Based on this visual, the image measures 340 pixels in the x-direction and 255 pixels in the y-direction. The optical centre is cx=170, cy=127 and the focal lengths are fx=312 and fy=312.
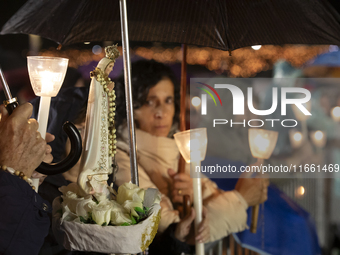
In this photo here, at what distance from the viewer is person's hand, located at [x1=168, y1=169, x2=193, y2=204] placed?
1.72 meters

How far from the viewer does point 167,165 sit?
1.74 m

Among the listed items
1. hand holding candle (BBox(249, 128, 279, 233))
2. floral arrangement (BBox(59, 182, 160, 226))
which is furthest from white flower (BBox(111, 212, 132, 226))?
hand holding candle (BBox(249, 128, 279, 233))

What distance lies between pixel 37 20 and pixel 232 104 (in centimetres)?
109

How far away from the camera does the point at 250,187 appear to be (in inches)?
69.2

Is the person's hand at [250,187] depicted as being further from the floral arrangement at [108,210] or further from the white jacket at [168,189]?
the floral arrangement at [108,210]

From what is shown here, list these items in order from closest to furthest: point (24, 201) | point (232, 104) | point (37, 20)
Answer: point (24, 201), point (37, 20), point (232, 104)

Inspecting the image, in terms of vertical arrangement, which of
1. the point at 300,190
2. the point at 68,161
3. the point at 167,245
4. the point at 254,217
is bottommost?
the point at 167,245

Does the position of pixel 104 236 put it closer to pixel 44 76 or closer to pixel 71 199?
pixel 71 199

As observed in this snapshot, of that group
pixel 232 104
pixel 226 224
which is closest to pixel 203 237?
pixel 226 224

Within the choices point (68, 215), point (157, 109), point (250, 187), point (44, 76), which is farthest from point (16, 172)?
point (250, 187)

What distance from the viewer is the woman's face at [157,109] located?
67.0 inches

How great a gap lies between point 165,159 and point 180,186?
17cm

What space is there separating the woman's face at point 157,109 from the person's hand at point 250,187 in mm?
523

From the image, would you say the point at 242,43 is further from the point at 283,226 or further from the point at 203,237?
the point at 283,226
